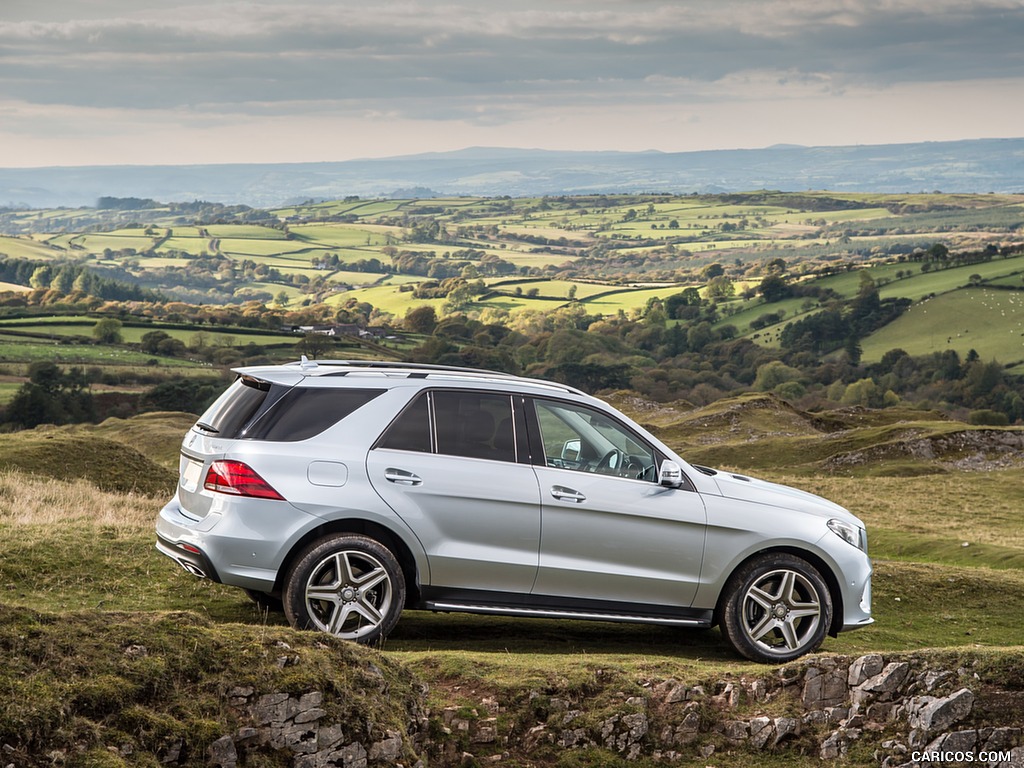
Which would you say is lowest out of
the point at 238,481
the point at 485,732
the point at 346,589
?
the point at 485,732

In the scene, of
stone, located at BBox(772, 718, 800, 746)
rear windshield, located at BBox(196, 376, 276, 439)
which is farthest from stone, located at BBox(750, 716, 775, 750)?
rear windshield, located at BBox(196, 376, 276, 439)

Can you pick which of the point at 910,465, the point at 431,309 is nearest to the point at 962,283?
the point at 431,309

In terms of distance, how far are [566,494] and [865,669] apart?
2749 millimetres

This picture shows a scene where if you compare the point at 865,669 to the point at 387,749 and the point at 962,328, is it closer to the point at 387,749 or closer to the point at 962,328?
the point at 387,749

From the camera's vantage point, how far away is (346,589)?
28.6ft

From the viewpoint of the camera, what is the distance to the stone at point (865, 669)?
763cm

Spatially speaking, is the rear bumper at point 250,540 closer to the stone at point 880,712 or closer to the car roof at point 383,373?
Answer: the car roof at point 383,373

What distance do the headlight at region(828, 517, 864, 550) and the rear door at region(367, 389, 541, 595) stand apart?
9.14 ft

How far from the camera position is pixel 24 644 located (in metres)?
6.23

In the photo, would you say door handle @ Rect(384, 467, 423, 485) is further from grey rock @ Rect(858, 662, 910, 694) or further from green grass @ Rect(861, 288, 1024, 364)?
green grass @ Rect(861, 288, 1024, 364)

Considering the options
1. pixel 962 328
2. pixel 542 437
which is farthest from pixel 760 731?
pixel 962 328

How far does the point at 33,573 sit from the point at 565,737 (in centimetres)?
635

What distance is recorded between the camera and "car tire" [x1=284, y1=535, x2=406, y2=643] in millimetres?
8602

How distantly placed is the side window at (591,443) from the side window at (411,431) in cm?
99
